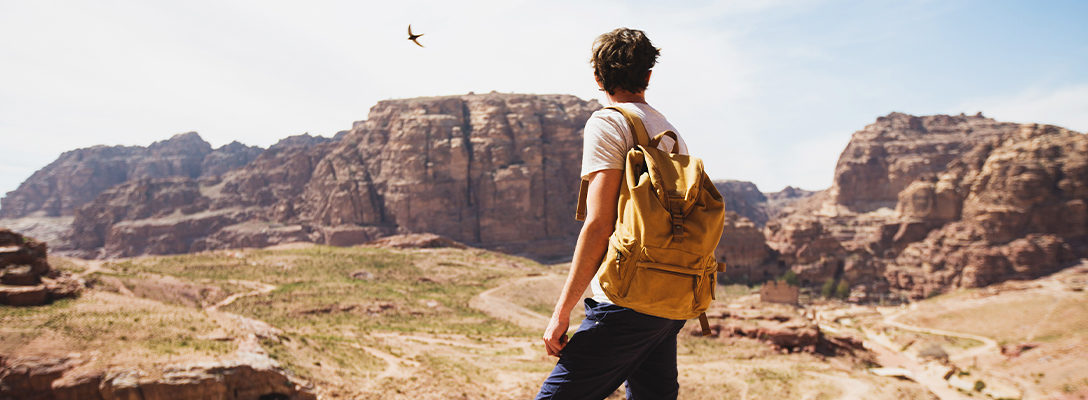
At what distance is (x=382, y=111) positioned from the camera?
385ft

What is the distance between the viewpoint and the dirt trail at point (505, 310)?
3789 centimetres

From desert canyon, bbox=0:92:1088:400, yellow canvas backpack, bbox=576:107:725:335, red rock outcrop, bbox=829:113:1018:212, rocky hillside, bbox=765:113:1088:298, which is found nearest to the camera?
yellow canvas backpack, bbox=576:107:725:335

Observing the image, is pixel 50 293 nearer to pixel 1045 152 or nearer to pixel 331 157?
pixel 1045 152

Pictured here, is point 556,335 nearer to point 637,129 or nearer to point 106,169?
point 637,129

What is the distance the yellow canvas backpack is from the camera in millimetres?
2861

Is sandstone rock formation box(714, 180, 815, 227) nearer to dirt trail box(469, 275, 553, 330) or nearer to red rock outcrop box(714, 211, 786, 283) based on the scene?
red rock outcrop box(714, 211, 786, 283)

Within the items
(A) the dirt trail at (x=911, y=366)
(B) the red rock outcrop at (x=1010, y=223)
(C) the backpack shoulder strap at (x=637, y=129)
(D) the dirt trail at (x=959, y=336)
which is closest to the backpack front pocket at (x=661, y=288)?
(C) the backpack shoulder strap at (x=637, y=129)

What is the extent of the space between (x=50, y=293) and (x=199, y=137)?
193 meters

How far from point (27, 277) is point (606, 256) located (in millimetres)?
20705

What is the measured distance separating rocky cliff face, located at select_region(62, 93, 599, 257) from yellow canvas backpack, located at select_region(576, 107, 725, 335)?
90.0 m

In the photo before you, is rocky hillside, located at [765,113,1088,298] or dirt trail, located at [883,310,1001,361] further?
rocky hillside, located at [765,113,1088,298]

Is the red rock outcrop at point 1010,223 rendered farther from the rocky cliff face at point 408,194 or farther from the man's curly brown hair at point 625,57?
the man's curly brown hair at point 625,57

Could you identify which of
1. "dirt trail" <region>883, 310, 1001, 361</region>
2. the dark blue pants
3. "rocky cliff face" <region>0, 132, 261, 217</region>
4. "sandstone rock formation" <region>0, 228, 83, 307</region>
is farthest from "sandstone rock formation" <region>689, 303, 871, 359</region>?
"rocky cliff face" <region>0, 132, 261, 217</region>

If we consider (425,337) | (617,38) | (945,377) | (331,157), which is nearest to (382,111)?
(331,157)
